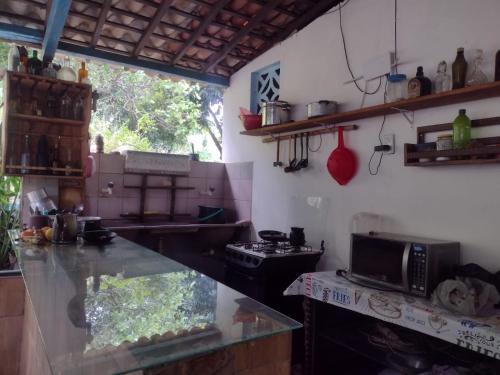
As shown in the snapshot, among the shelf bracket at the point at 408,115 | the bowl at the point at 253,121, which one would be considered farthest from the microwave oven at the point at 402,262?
the bowl at the point at 253,121

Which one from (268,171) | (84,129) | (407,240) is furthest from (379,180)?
(84,129)

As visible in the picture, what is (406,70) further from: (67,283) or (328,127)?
(67,283)

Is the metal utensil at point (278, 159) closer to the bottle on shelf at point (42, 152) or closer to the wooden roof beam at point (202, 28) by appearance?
the wooden roof beam at point (202, 28)

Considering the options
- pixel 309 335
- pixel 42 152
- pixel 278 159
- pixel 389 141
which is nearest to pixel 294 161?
pixel 278 159

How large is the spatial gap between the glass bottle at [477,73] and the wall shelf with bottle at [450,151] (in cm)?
20

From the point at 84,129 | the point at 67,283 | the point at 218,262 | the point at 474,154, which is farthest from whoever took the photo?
the point at 218,262

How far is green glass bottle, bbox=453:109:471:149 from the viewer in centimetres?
184

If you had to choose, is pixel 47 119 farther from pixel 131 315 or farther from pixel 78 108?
pixel 131 315

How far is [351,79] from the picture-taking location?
8.66ft

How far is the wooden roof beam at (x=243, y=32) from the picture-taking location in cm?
283

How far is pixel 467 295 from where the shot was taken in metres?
1.56

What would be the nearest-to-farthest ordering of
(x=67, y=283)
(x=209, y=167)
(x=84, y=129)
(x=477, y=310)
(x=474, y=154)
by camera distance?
1. (x=67, y=283)
2. (x=477, y=310)
3. (x=474, y=154)
4. (x=84, y=129)
5. (x=209, y=167)

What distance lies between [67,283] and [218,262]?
2.46 m

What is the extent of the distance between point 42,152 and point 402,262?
2.59 meters
